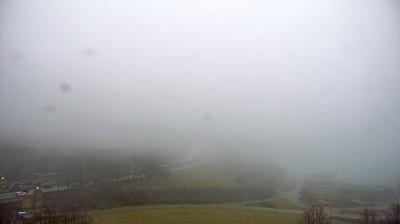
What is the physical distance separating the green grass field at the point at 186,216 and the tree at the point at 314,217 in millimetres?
66

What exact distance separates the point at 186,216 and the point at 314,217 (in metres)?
1.04

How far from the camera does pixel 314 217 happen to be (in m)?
3.62

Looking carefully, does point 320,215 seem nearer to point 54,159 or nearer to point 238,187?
point 238,187

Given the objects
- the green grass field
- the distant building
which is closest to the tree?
the green grass field

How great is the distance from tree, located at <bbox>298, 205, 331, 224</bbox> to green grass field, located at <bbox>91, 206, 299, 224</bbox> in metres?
0.07

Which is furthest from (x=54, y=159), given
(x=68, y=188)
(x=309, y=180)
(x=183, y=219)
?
(x=309, y=180)

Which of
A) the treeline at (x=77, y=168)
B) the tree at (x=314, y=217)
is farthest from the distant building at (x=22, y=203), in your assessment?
the tree at (x=314, y=217)

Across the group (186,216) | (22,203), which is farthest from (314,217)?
(22,203)

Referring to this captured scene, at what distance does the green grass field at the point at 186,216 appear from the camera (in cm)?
358

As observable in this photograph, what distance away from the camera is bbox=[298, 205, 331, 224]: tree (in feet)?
11.8

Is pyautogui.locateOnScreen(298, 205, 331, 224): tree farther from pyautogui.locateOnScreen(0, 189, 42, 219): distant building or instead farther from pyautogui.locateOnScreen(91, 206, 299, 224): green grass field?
pyautogui.locateOnScreen(0, 189, 42, 219): distant building

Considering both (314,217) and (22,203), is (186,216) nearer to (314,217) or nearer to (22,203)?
(314,217)

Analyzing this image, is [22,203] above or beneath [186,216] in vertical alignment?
above

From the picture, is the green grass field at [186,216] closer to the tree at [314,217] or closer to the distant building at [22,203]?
the tree at [314,217]
